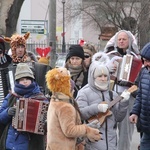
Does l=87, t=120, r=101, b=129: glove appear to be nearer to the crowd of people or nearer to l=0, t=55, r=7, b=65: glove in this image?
the crowd of people

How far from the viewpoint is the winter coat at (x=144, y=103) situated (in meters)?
5.23

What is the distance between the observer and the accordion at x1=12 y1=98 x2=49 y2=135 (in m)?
4.84

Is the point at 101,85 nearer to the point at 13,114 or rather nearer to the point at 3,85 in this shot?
the point at 13,114

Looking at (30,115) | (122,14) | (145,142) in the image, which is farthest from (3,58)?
(122,14)

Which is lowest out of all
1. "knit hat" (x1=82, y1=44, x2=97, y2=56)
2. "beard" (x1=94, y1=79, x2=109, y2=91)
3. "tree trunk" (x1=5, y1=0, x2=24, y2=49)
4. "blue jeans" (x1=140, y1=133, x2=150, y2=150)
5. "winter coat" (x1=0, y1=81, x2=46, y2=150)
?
"blue jeans" (x1=140, y1=133, x2=150, y2=150)

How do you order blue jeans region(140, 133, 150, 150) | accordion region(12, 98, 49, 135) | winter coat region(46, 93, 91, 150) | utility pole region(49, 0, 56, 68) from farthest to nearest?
utility pole region(49, 0, 56, 68), blue jeans region(140, 133, 150, 150), accordion region(12, 98, 49, 135), winter coat region(46, 93, 91, 150)

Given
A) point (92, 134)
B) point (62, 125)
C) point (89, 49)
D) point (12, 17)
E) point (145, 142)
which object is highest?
point (12, 17)

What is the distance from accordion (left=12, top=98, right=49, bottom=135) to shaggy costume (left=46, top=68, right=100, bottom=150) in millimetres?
154

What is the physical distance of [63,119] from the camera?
4.59m

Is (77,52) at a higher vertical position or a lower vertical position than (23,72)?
higher

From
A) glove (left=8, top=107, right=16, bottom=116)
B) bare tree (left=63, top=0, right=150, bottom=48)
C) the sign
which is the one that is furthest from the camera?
bare tree (left=63, top=0, right=150, bottom=48)

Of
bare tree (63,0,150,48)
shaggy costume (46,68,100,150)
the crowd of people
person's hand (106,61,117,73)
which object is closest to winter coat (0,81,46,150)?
the crowd of people

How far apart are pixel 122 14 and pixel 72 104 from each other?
3253 centimetres

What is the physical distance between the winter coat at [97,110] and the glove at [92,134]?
0.42 meters
